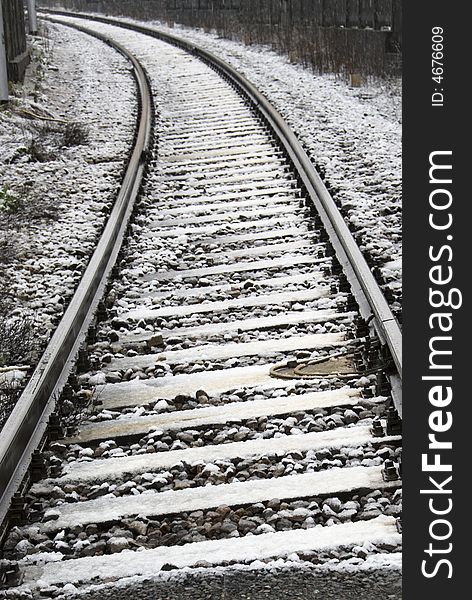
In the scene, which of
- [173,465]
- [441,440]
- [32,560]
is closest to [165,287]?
[173,465]

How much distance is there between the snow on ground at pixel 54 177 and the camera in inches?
268

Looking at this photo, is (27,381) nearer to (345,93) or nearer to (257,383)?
(257,383)

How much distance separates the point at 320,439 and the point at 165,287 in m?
2.59

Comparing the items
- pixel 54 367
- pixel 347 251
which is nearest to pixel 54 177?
pixel 347 251

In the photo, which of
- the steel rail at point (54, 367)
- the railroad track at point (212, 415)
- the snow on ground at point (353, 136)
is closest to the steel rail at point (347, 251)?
the railroad track at point (212, 415)

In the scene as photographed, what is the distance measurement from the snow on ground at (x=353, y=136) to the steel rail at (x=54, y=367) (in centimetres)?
179

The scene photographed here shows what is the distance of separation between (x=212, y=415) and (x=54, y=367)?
87cm

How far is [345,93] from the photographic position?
16.0m

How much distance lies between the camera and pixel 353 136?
12.1 meters

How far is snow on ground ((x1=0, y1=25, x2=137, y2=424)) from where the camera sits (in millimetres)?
6816

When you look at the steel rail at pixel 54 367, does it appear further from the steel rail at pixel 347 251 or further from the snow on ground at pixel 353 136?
the snow on ground at pixel 353 136

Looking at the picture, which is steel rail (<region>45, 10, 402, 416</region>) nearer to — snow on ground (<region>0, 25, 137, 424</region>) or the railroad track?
the railroad track

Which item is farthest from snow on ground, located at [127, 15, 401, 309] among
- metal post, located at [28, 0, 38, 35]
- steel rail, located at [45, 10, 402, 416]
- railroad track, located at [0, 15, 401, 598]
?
metal post, located at [28, 0, 38, 35]

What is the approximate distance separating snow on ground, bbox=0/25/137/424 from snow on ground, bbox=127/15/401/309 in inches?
81.5
